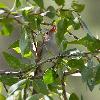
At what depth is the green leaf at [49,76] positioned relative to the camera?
69 centimetres

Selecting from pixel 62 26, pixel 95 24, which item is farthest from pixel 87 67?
pixel 95 24

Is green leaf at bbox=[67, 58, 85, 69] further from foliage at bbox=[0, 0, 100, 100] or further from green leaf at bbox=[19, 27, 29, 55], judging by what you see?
green leaf at bbox=[19, 27, 29, 55]

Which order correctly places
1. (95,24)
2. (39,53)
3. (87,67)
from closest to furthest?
(87,67), (39,53), (95,24)

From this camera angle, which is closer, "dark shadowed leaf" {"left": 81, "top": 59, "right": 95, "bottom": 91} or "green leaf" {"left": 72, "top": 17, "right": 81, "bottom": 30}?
"dark shadowed leaf" {"left": 81, "top": 59, "right": 95, "bottom": 91}

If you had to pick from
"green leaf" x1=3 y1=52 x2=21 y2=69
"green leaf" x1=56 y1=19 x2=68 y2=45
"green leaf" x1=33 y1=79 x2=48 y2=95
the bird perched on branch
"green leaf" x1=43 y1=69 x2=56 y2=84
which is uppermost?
"green leaf" x1=56 y1=19 x2=68 y2=45

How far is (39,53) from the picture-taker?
785 millimetres

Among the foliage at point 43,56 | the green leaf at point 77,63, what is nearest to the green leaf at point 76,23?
the foliage at point 43,56

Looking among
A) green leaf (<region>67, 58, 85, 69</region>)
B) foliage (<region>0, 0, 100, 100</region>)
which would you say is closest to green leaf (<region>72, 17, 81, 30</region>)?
foliage (<region>0, 0, 100, 100</region>)

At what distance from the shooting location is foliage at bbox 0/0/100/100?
0.69m

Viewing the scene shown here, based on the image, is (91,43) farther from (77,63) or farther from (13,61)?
(13,61)

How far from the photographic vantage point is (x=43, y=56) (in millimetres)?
787

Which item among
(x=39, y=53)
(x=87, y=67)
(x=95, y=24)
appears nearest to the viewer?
(x=87, y=67)

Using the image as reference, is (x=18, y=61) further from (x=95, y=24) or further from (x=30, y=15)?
(x=95, y=24)

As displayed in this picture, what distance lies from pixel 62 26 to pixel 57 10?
85 mm
